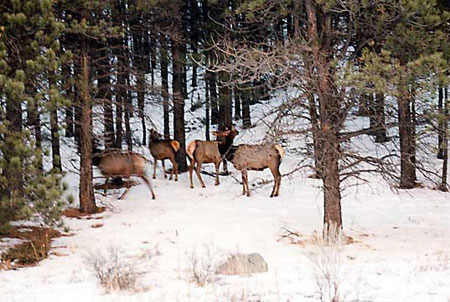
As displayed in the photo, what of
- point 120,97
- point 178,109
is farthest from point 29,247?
point 178,109

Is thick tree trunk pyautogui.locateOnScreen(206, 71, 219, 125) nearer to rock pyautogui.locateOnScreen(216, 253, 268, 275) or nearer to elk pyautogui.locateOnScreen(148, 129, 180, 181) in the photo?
elk pyautogui.locateOnScreen(148, 129, 180, 181)

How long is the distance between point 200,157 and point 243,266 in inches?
379

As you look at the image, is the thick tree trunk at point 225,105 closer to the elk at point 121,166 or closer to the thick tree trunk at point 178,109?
the thick tree trunk at point 178,109

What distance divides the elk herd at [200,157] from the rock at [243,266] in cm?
554

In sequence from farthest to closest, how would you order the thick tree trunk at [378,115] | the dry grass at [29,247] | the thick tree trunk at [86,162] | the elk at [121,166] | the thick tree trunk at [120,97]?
the elk at [121,166], the thick tree trunk at [120,97], the thick tree trunk at [86,162], the thick tree trunk at [378,115], the dry grass at [29,247]

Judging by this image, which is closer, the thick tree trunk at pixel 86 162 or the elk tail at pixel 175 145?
the thick tree trunk at pixel 86 162

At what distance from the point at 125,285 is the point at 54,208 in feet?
8.22

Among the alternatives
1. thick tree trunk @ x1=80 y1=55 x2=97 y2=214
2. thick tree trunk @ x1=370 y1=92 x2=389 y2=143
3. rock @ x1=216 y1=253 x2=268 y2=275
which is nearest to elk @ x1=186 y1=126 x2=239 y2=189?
thick tree trunk @ x1=80 y1=55 x2=97 y2=214

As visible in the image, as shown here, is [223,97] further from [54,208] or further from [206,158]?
[54,208]

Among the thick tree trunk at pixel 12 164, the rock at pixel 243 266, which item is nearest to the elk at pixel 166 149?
the thick tree trunk at pixel 12 164

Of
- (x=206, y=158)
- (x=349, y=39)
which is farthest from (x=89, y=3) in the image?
(x=206, y=158)

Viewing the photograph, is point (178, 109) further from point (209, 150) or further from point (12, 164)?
point (12, 164)

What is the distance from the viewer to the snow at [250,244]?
6543 mm

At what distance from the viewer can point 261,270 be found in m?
7.54
